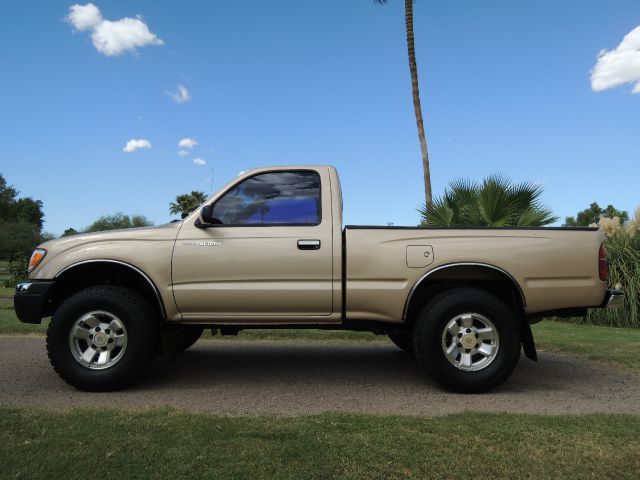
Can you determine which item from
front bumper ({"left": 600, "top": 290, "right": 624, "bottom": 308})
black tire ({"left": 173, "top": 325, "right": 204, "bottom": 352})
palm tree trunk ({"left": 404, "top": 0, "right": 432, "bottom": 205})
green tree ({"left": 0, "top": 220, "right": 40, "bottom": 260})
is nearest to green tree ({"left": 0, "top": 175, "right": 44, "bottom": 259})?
green tree ({"left": 0, "top": 220, "right": 40, "bottom": 260})

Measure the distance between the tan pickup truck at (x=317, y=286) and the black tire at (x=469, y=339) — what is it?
0.01 meters

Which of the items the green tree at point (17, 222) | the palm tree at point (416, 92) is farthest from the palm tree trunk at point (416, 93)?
the green tree at point (17, 222)

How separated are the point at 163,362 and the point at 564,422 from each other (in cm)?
419

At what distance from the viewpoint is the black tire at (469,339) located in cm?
461

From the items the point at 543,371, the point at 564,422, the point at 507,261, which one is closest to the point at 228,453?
the point at 564,422

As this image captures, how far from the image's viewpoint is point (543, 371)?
5.67m

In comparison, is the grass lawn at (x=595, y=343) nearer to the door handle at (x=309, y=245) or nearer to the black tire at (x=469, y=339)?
the black tire at (x=469, y=339)

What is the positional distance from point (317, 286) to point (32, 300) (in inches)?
103

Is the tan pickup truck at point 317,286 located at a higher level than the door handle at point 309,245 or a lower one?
lower

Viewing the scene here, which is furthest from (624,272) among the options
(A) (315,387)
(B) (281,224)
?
(B) (281,224)

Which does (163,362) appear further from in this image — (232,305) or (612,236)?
(612,236)

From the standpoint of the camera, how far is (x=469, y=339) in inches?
183

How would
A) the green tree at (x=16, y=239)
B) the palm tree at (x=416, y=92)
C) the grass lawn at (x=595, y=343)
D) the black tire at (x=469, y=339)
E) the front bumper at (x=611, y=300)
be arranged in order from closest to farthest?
1. the black tire at (x=469, y=339)
2. the front bumper at (x=611, y=300)
3. the grass lawn at (x=595, y=343)
4. the palm tree at (x=416, y=92)
5. the green tree at (x=16, y=239)

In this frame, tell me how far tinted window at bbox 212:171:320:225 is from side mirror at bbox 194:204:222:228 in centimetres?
14
